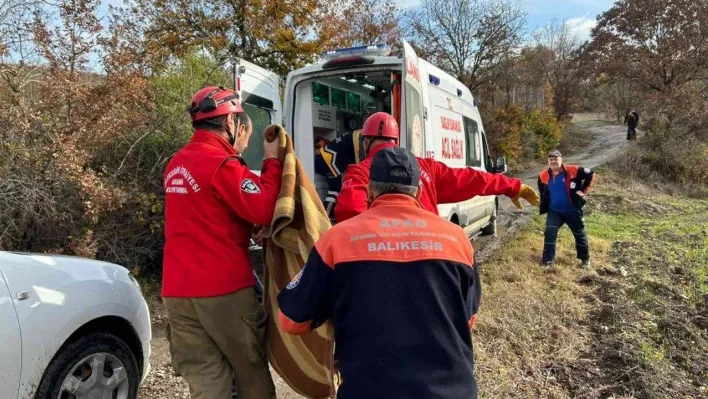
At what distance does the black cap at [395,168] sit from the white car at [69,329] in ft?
6.10

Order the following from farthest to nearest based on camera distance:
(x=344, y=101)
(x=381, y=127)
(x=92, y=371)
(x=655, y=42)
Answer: (x=655, y=42) → (x=344, y=101) → (x=381, y=127) → (x=92, y=371)

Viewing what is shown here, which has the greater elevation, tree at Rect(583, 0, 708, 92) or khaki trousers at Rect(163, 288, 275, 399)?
tree at Rect(583, 0, 708, 92)

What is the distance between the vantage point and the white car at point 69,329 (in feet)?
7.64

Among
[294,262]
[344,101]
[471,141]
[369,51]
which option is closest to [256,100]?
[369,51]

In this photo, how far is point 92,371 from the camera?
2.71m

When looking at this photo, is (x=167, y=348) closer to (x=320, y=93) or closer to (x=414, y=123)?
(x=414, y=123)

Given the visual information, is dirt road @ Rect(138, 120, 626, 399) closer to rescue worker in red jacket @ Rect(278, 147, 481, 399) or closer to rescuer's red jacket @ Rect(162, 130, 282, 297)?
rescuer's red jacket @ Rect(162, 130, 282, 297)

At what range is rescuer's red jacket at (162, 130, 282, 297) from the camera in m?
2.18

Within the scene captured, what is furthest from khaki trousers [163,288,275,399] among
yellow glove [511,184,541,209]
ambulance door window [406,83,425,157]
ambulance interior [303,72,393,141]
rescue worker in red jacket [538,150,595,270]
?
rescue worker in red jacket [538,150,595,270]

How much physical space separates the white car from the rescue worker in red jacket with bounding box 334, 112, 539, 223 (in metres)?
1.44

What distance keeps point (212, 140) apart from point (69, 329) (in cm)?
128

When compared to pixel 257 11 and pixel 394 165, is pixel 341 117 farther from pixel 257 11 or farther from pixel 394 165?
pixel 257 11

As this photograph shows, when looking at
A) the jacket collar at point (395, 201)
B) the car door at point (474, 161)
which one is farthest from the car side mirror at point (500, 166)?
the jacket collar at point (395, 201)

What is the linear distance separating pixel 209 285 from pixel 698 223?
1148 centimetres
